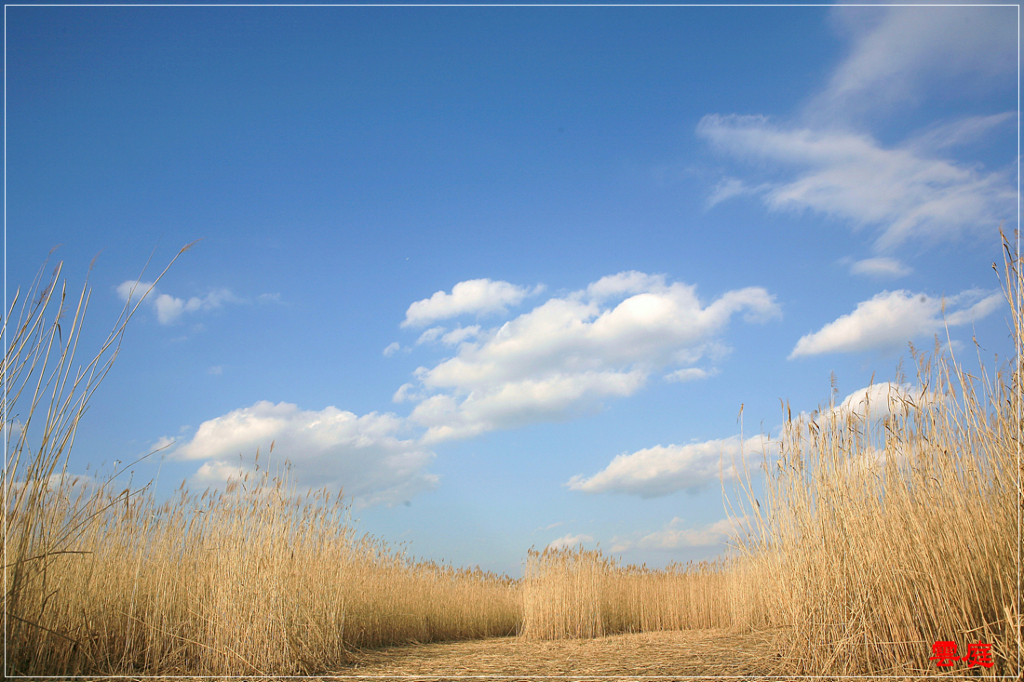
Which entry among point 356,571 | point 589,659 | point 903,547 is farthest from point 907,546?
point 356,571

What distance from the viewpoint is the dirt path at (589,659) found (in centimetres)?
490

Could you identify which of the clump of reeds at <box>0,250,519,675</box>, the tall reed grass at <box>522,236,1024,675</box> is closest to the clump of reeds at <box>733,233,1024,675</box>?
the tall reed grass at <box>522,236,1024,675</box>

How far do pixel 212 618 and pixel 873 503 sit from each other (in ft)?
18.1

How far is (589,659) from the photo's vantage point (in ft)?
20.3

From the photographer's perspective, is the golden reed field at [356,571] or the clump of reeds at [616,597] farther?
A: the clump of reeds at [616,597]

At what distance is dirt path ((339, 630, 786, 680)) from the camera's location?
16.1 feet

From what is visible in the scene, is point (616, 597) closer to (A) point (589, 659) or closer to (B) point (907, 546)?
(A) point (589, 659)

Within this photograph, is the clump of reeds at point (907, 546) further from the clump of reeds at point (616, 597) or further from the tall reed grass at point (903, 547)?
the clump of reeds at point (616, 597)

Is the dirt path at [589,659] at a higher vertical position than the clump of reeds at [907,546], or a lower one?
lower

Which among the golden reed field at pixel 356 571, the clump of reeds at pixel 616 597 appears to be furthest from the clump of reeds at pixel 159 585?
the clump of reeds at pixel 616 597

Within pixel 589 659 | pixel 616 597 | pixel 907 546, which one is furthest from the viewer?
pixel 616 597

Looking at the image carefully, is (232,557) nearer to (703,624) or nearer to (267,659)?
(267,659)

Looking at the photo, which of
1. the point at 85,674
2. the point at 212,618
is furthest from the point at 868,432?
the point at 85,674

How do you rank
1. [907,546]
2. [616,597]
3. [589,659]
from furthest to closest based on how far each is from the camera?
[616,597] → [589,659] → [907,546]
